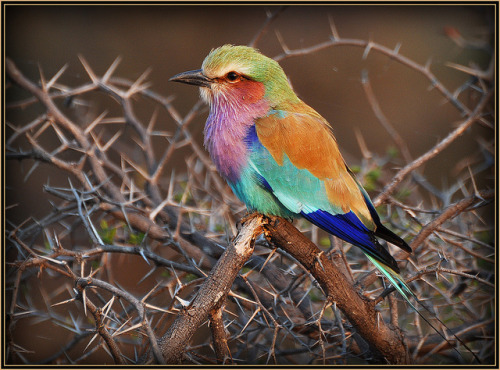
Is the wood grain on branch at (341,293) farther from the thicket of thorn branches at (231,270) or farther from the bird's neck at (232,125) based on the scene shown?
the bird's neck at (232,125)

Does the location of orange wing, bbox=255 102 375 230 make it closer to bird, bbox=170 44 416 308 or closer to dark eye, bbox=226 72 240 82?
bird, bbox=170 44 416 308

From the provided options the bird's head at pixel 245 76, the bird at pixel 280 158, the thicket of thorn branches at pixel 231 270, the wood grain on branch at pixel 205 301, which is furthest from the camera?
the bird's head at pixel 245 76

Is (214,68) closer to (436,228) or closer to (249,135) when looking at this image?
(249,135)

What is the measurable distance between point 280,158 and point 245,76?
38 centimetres

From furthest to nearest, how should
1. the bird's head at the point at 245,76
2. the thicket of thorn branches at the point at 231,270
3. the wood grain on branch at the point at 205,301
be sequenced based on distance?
the bird's head at the point at 245,76 < the thicket of thorn branches at the point at 231,270 < the wood grain on branch at the point at 205,301

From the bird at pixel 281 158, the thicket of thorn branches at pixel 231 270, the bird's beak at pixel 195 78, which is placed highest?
the bird's beak at pixel 195 78

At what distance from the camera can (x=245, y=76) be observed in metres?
2.19

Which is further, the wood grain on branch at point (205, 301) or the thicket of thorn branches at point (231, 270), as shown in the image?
the thicket of thorn branches at point (231, 270)

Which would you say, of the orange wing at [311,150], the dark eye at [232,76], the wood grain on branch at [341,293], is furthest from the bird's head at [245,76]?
the wood grain on branch at [341,293]

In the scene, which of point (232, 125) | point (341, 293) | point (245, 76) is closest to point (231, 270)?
point (341, 293)

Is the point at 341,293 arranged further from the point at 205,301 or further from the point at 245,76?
the point at 245,76

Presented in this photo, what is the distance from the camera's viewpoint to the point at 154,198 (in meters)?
2.51

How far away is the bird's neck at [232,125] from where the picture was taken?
2.08m

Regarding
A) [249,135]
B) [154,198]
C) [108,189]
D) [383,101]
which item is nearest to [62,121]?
[108,189]
